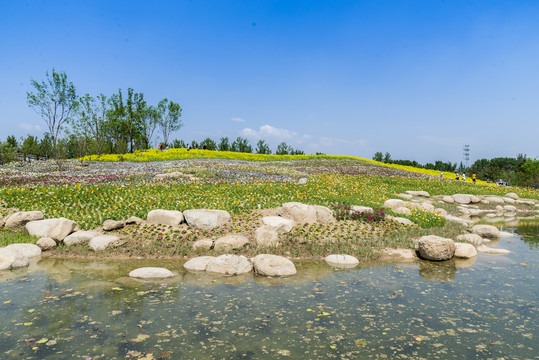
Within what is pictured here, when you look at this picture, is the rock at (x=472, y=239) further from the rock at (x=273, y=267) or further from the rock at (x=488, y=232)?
the rock at (x=273, y=267)

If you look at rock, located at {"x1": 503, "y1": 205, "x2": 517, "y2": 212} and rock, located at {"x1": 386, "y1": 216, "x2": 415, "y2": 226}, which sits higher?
rock, located at {"x1": 386, "y1": 216, "x2": 415, "y2": 226}

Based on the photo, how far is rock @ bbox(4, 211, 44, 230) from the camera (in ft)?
44.0

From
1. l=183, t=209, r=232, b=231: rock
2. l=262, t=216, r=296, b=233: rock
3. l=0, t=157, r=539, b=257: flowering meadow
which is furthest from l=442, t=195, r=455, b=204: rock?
l=183, t=209, r=232, b=231: rock

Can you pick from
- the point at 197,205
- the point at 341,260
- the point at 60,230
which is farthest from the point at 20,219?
the point at 341,260

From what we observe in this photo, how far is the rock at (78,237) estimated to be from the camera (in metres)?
12.1

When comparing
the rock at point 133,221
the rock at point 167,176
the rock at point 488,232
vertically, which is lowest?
the rock at point 488,232

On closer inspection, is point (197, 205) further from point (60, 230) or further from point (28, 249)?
point (28, 249)

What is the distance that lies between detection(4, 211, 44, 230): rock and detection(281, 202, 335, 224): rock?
34.2 feet

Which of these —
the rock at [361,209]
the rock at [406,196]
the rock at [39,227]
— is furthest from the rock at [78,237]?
the rock at [406,196]

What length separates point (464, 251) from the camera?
11.9 metres

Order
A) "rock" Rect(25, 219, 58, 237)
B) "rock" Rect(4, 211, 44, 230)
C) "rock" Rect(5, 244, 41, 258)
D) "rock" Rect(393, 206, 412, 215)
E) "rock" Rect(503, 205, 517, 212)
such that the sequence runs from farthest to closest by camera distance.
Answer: "rock" Rect(503, 205, 517, 212), "rock" Rect(393, 206, 412, 215), "rock" Rect(4, 211, 44, 230), "rock" Rect(25, 219, 58, 237), "rock" Rect(5, 244, 41, 258)

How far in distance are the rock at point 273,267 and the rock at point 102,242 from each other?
18.0 ft

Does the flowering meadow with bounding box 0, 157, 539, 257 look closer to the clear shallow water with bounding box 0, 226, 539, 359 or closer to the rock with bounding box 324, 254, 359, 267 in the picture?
the rock with bounding box 324, 254, 359, 267

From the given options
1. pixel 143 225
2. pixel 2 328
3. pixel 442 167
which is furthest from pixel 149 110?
pixel 442 167
